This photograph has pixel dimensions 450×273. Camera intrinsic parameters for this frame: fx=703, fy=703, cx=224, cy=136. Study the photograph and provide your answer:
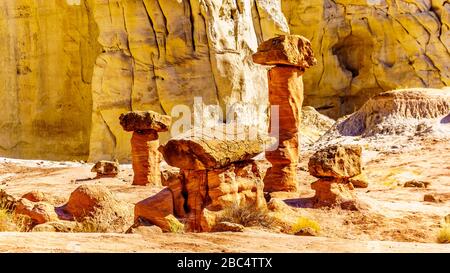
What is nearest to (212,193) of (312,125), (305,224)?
(305,224)

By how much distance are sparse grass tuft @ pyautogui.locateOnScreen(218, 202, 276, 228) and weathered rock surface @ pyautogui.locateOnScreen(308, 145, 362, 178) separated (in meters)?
2.68

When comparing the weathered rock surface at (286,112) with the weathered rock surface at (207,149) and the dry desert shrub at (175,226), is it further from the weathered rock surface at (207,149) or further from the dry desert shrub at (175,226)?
the dry desert shrub at (175,226)

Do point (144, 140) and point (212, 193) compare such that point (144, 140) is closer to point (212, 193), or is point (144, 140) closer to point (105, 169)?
point (105, 169)

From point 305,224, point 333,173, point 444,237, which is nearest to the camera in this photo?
point 444,237

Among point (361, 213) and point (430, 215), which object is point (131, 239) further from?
point (430, 215)

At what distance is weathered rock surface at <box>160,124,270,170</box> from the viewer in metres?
9.81

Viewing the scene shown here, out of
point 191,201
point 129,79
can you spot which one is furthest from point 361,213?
point 129,79

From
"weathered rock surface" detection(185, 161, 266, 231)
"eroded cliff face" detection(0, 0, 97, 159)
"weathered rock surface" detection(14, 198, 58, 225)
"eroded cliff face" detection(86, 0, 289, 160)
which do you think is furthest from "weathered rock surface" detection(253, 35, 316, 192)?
"eroded cliff face" detection(0, 0, 97, 159)

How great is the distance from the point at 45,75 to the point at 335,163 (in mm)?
17009

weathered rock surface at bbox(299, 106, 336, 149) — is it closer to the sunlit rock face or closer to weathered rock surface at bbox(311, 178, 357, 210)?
the sunlit rock face

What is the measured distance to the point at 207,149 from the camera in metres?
9.78

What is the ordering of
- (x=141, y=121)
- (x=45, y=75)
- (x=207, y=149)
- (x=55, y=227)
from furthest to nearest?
(x=45, y=75) → (x=141, y=121) → (x=207, y=149) → (x=55, y=227)

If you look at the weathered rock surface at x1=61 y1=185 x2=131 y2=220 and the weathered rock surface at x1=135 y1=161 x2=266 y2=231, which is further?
the weathered rock surface at x1=61 y1=185 x2=131 y2=220
